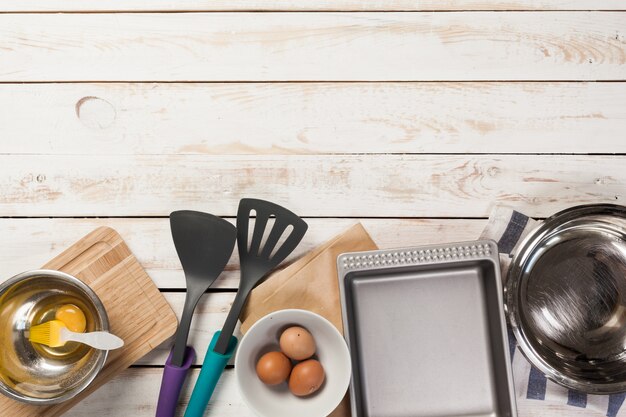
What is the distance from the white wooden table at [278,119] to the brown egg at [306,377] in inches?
6.8

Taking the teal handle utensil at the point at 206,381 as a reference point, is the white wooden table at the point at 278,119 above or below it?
above

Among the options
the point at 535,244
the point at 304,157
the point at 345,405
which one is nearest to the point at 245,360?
the point at 345,405

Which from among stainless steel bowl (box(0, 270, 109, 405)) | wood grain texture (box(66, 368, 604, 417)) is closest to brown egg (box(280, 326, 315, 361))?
wood grain texture (box(66, 368, 604, 417))

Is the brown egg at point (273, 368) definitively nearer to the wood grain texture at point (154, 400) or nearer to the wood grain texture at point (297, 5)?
the wood grain texture at point (154, 400)

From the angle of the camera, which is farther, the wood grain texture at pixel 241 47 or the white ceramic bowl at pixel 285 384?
the wood grain texture at pixel 241 47

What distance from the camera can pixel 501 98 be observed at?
2.77ft

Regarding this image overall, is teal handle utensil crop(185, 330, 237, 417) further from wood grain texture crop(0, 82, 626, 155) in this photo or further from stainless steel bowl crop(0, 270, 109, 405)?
wood grain texture crop(0, 82, 626, 155)

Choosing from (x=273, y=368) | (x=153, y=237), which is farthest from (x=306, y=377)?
(x=153, y=237)

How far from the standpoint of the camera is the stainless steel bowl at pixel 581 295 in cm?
82

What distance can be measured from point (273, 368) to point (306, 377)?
43 millimetres

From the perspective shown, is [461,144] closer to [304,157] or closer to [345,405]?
[304,157]

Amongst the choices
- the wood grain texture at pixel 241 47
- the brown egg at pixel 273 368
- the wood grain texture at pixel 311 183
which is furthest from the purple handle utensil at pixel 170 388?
the wood grain texture at pixel 241 47

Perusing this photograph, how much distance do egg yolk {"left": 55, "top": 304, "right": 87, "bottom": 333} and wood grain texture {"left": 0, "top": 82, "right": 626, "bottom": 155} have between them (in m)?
0.23

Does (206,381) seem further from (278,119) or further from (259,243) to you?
(278,119)
